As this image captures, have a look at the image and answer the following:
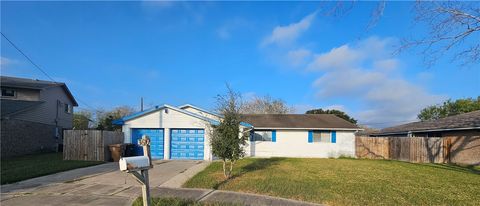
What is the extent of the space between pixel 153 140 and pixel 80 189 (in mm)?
11754

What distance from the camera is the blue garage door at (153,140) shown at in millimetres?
21156

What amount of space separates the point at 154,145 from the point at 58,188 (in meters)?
11.5

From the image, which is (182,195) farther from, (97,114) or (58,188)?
(97,114)

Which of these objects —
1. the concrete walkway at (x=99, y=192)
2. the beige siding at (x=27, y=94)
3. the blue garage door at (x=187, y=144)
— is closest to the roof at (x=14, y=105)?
the beige siding at (x=27, y=94)

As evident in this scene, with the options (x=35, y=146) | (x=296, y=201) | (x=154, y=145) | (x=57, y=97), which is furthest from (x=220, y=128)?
(x=57, y=97)

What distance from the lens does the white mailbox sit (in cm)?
462

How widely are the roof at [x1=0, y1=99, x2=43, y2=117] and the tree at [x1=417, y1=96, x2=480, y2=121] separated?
1870 inches

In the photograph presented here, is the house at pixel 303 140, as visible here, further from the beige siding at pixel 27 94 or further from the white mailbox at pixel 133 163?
the white mailbox at pixel 133 163

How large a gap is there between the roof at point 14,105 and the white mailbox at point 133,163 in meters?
20.0

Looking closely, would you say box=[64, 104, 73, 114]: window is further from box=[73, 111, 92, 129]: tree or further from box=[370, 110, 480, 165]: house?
box=[370, 110, 480, 165]: house

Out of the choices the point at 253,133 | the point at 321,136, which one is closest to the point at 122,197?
the point at 253,133

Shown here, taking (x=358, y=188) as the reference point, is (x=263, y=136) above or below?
above

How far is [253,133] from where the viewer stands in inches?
1019

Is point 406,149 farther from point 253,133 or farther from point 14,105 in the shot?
point 14,105
